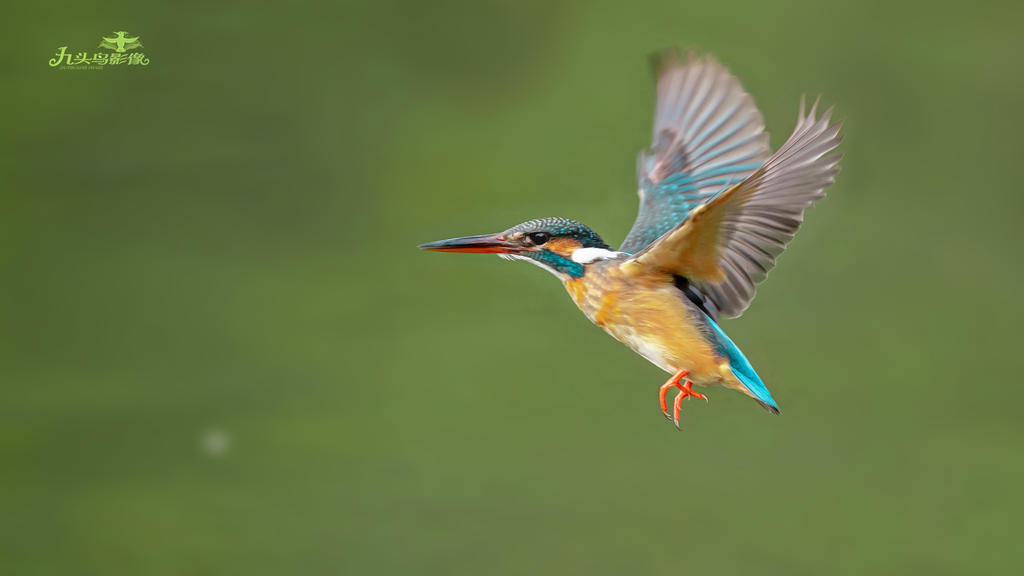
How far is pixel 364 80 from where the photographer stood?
11.8 ft

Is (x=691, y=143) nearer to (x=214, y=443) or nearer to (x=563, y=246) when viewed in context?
(x=563, y=246)

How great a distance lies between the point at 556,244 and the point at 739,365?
0.69 feet

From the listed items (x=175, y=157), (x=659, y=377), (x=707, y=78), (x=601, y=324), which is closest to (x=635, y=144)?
(x=707, y=78)

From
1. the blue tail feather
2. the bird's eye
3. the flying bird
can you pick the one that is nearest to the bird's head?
the bird's eye

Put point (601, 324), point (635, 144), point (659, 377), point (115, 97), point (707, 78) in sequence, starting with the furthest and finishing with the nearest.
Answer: point (115, 97), point (659, 377), point (707, 78), point (635, 144), point (601, 324)

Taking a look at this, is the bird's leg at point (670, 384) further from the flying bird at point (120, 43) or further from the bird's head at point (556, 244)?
the flying bird at point (120, 43)

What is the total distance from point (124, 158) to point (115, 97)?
221 mm

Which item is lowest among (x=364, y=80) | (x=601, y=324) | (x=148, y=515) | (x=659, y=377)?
(x=148, y=515)

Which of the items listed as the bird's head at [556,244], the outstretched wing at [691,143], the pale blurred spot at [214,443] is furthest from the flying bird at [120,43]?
the bird's head at [556,244]

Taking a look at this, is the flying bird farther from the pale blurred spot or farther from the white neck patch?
the white neck patch

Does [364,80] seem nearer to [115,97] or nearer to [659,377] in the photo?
[115,97]

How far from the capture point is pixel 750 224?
3.34 ft

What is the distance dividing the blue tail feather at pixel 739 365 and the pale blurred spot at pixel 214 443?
77.0 inches

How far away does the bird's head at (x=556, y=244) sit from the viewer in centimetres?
105
